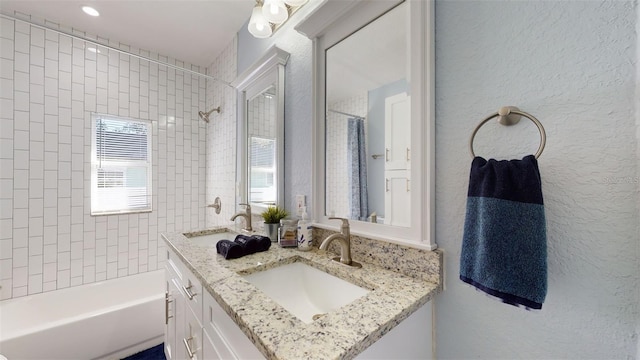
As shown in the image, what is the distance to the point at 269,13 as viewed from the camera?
1.32 meters

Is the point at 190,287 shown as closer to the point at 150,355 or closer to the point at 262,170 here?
the point at 262,170

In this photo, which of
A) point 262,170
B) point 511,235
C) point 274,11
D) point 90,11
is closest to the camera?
point 511,235

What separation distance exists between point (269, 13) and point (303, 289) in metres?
1.43

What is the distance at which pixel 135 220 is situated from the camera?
7.73ft

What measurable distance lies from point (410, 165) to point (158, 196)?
2579mm

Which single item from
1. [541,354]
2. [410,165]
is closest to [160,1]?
[410,165]

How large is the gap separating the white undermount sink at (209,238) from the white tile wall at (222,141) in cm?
41

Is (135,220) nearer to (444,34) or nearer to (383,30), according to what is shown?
(383,30)

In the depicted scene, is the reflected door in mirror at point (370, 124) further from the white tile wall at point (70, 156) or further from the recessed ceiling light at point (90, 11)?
the recessed ceiling light at point (90, 11)

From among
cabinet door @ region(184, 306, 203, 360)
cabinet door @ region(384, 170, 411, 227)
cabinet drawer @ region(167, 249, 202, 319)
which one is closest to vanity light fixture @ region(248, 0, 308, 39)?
cabinet door @ region(384, 170, 411, 227)

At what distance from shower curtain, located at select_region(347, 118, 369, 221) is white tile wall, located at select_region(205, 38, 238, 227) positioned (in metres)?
1.33

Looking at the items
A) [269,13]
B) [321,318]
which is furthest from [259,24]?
[321,318]

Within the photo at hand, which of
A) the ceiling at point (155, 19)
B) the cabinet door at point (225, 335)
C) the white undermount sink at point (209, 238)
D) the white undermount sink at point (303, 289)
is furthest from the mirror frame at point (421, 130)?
the ceiling at point (155, 19)

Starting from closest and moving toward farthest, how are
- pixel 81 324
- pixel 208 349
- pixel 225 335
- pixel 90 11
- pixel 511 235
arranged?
pixel 511 235 → pixel 225 335 → pixel 208 349 → pixel 81 324 → pixel 90 11
